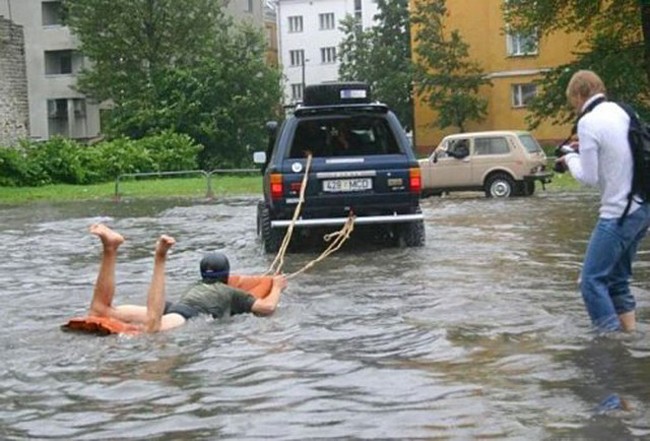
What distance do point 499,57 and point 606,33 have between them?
26950mm

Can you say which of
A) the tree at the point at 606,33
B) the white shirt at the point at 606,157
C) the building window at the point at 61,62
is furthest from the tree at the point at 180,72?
the white shirt at the point at 606,157

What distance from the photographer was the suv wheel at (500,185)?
29.0 metres

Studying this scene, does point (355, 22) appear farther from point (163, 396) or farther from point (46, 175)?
point (163, 396)

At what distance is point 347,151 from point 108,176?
2804 centimetres

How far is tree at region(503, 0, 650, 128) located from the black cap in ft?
77.3

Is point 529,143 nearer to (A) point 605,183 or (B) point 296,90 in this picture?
(A) point 605,183

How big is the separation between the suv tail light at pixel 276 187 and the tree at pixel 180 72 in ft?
124

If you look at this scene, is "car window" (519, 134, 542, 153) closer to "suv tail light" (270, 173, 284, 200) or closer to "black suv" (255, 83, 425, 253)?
"black suv" (255, 83, 425, 253)

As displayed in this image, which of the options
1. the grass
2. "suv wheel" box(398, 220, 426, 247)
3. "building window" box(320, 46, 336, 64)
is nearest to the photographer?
"suv wheel" box(398, 220, 426, 247)

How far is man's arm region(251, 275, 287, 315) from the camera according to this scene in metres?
10.0

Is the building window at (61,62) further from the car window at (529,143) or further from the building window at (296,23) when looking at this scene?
the car window at (529,143)

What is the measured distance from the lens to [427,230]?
62.1ft

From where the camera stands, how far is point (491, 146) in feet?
96.2

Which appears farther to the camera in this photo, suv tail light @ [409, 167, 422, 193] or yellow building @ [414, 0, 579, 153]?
yellow building @ [414, 0, 579, 153]
